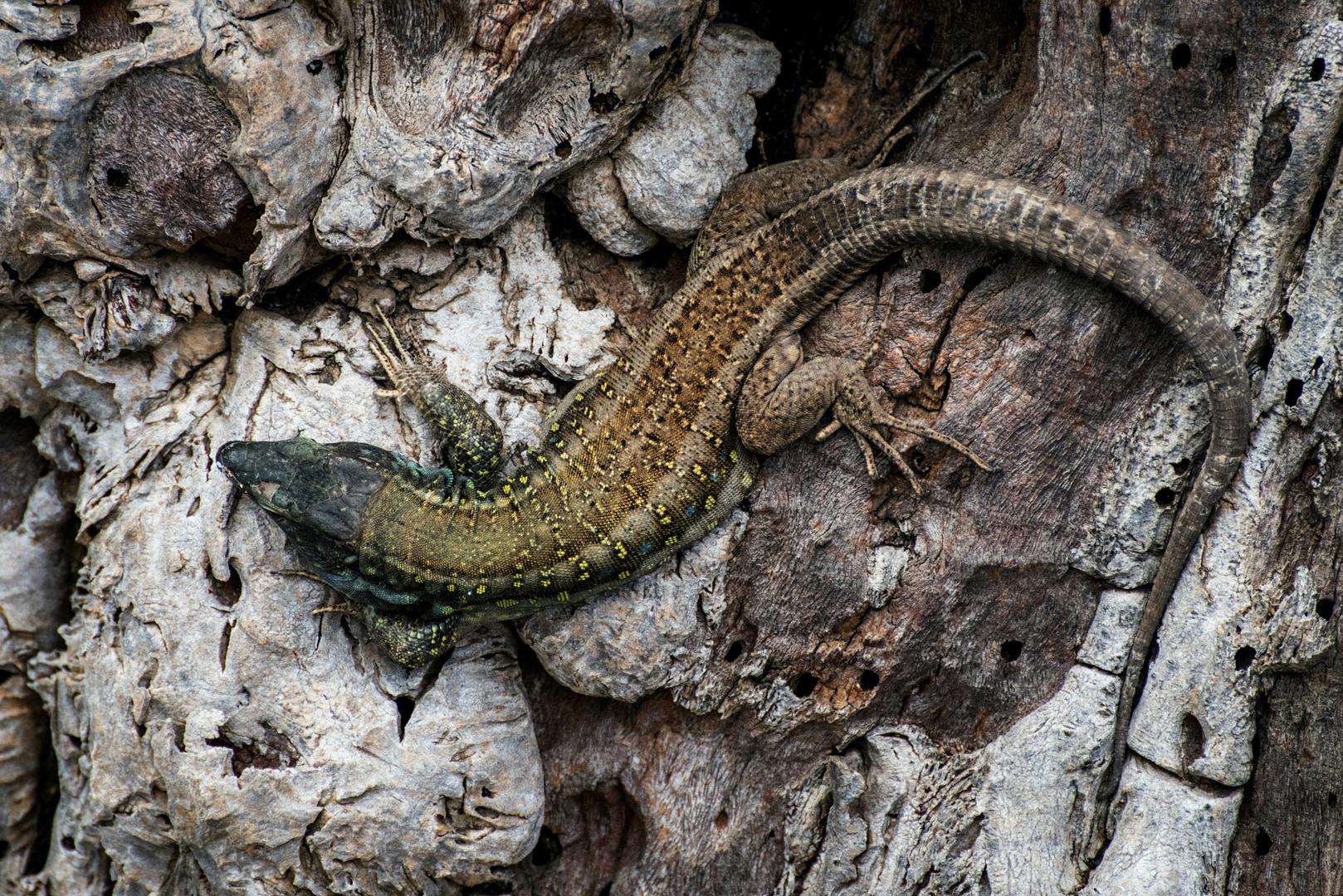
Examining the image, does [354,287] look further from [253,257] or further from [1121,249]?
→ [1121,249]

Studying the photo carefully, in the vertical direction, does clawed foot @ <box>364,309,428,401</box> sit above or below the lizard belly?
above

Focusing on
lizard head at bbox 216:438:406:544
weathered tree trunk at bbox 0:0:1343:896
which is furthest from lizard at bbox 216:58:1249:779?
weathered tree trunk at bbox 0:0:1343:896

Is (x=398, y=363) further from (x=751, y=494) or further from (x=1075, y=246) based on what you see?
(x=1075, y=246)

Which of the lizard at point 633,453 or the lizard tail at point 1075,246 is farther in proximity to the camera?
the lizard at point 633,453

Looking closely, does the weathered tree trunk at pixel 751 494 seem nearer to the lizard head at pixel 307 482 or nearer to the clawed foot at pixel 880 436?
the clawed foot at pixel 880 436

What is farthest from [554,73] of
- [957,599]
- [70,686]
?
[70,686]

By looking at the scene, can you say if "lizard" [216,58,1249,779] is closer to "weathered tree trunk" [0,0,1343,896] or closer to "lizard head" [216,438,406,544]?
"lizard head" [216,438,406,544]

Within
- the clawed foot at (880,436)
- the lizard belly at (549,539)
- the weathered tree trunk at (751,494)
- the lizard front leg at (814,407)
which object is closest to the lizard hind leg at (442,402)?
the weathered tree trunk at (751,494)

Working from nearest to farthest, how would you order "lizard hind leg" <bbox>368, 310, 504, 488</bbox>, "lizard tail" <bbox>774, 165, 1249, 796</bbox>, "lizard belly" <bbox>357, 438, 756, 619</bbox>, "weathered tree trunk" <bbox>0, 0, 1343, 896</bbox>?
"lizard tail" <bbox>774, 165, 1249, 796</bbox> → "weathered tree trunk" <bbox>0, 0, 1343, 896</bbox> → "lizard belly" <bbox>357, 438, 756, 619</bbox> → "lizard hind leg" <bbox>368, 310, 504, 488</bbox>
